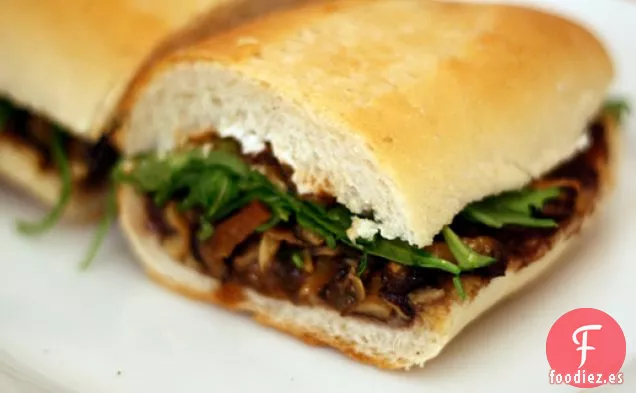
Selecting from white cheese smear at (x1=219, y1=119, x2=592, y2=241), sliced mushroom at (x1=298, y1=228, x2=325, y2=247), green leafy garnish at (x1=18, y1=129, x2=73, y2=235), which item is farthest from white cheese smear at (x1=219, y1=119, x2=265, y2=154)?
green leafy garnish at (x1=18, y1=129, x2=73, y2=235)

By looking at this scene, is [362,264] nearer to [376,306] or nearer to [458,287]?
[376,306]

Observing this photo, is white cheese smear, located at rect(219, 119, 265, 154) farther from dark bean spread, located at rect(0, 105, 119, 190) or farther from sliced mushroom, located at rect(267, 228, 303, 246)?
dark bean spread, located at rect(0, 105, 119, 190)

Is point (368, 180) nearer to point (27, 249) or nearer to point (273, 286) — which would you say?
point (273, 286)

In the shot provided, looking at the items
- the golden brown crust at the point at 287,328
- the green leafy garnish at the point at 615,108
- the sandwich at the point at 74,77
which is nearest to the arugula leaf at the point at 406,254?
the golden brown crust at the point at 287,328

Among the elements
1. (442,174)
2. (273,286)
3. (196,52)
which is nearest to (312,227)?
(273,286)

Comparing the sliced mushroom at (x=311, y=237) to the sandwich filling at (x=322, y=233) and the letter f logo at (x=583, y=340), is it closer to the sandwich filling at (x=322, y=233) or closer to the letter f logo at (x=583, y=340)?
the sandwich filling at (x=322, y=233)
